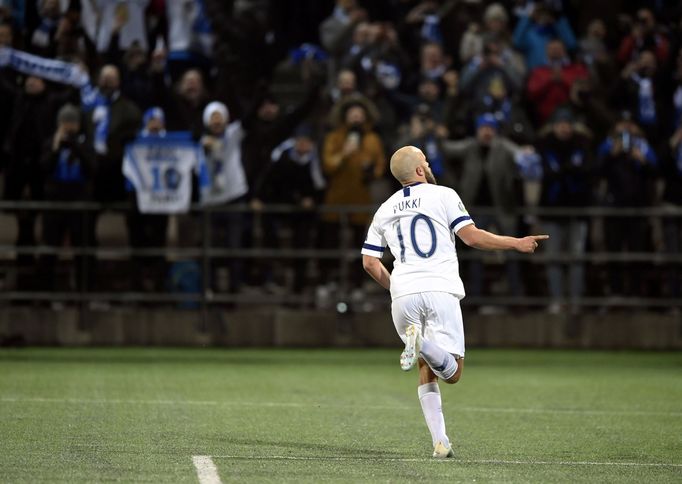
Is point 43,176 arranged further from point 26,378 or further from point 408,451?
point 408,451

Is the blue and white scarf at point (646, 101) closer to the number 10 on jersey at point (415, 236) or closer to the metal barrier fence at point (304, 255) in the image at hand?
the metal barrier fence at point (304, 255)

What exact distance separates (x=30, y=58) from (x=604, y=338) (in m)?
8.65

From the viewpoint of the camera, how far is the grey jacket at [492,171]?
18125mm

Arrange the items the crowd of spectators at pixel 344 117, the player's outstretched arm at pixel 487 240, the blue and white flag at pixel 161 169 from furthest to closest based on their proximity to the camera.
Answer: the crowd of spectators at pixel 344 117 → the blue and white flag at pixel 161 169 → the player's outstretched arm at pixel 487 240

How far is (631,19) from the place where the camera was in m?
20.4

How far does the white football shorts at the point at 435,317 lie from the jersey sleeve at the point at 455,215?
40cm

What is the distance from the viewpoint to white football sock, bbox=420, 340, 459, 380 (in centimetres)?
795

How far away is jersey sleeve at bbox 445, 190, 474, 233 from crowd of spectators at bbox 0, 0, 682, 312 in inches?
382

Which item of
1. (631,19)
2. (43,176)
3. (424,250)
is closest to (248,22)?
(43,176)

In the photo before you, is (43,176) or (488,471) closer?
(488,471)

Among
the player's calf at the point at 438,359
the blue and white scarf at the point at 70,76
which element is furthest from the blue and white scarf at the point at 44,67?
the player's calf at the point at 438,359

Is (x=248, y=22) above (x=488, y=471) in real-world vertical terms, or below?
above

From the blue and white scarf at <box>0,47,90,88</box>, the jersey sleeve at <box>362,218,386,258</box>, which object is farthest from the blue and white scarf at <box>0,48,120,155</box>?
the jersey sleeve at <box>362,218,386,258</box>

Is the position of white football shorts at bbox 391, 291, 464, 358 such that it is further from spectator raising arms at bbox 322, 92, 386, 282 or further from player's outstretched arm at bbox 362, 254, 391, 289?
spectator raising arms at bbox 322, 92, 386, 282
